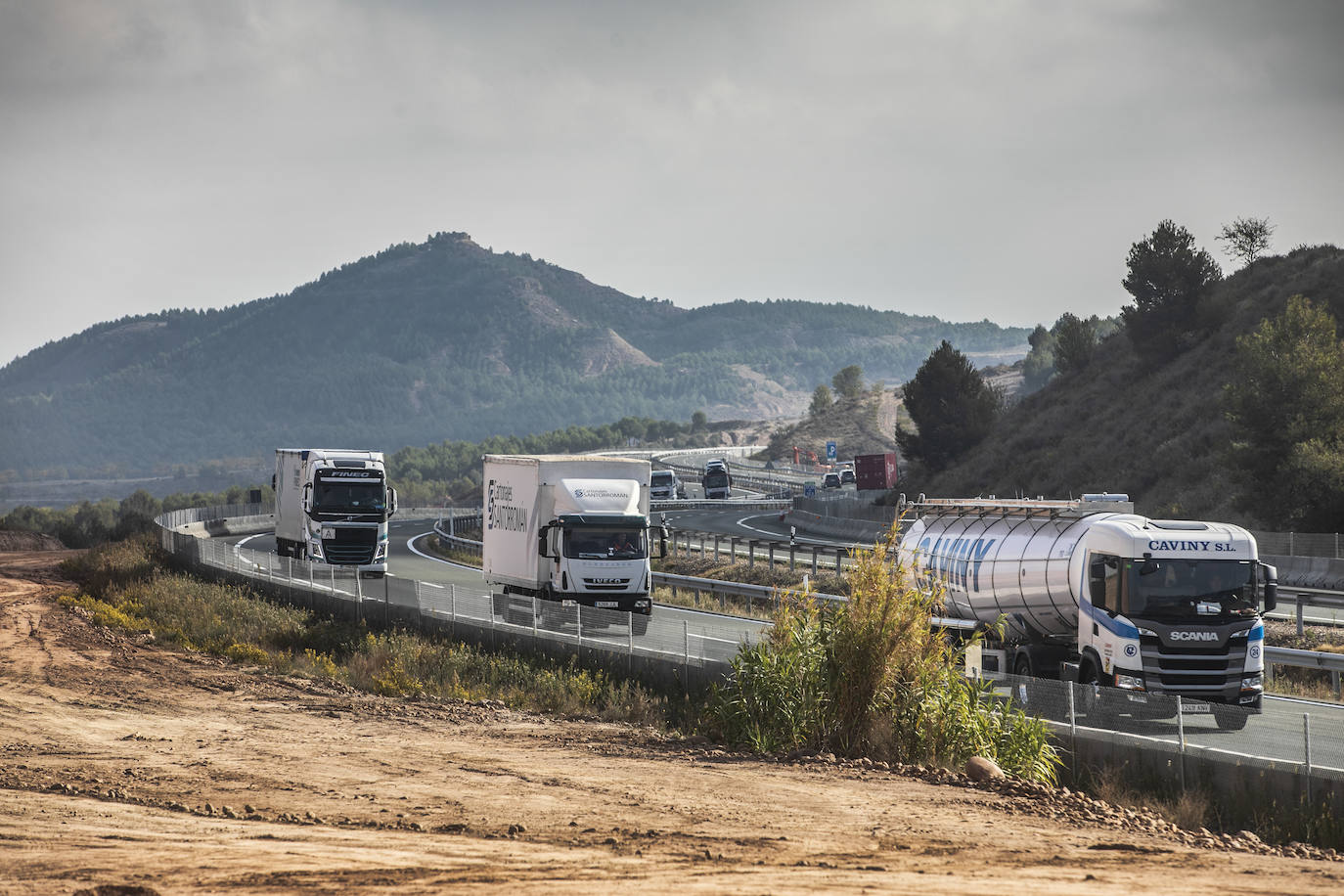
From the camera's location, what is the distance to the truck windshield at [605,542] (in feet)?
89.6

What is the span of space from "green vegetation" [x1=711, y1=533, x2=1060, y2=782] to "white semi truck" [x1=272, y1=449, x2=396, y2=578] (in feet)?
81.0

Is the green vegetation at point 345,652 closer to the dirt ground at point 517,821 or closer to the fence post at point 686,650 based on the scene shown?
the fence post at point 686,650

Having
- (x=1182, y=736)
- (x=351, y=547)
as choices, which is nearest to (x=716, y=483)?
(x=351, y=547)

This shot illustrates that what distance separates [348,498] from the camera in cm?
3953

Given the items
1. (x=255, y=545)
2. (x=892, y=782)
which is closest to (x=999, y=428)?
(x=255, y=545)

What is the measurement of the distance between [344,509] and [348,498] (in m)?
0.34

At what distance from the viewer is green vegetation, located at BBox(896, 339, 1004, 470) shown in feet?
269

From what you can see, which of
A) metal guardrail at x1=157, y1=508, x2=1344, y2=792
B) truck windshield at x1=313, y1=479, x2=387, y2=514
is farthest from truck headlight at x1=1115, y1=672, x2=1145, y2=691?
truck windshield at x1=313, y1=479, x2=387, y2=514

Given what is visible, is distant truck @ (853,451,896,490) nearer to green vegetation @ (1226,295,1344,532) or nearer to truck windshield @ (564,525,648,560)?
green vegetation @ (1226,295,1344,532)

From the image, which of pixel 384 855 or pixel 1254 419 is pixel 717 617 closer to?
pixel 384 855

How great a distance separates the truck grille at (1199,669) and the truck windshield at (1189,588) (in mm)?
496

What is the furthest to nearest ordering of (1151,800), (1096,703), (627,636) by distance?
(627,636), (1096,703), (1151,800)

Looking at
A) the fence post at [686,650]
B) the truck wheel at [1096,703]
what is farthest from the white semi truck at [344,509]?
the truck wheel at [1096,703]

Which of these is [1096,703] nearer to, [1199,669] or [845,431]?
[1199,669]
